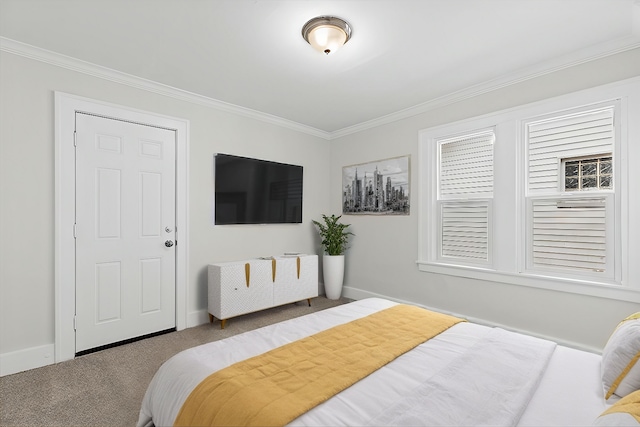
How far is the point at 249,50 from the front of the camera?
8.05 ft

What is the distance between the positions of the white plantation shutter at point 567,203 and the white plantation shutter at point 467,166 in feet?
1.23

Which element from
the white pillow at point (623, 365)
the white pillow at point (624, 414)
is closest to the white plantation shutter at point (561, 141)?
the white pillow at point (623, 365)

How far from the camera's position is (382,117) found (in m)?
4.04

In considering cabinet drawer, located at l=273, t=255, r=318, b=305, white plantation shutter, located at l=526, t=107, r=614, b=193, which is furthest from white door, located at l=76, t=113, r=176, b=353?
white plantation shutter, located at l=526, t=107, r=614, b=193

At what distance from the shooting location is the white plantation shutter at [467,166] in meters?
3.16

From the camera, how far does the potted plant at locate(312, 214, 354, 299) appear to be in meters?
4.34

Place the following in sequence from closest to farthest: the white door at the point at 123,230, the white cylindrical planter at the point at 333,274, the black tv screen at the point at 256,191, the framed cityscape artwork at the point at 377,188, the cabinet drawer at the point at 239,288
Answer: the white door at the point at 123,230 < the cabinet drawer at the point at 239,288 < the black tv screen at the point at 256,191 < the framed cityscape artwork at the point at 377,188 < the white cylindrical planter at the point at 333,274

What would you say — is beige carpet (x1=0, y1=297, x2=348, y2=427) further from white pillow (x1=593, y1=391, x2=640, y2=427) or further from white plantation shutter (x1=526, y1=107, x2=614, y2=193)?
white plantation shutter (x1=526, y1=107, x2=614, y2=193)

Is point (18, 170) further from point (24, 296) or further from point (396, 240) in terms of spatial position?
point (396, 240)

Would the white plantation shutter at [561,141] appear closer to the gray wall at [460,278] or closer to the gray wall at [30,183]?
the gray wall at [460,278]

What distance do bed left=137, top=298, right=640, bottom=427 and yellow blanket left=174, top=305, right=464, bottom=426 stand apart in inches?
1.4

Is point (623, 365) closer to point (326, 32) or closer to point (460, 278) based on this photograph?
point (460, 278)

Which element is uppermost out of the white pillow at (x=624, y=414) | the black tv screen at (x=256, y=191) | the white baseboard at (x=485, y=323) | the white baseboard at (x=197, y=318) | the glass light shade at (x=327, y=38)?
the glass light shade at (x=327, y=38)

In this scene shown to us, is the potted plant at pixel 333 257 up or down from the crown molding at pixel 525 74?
down
